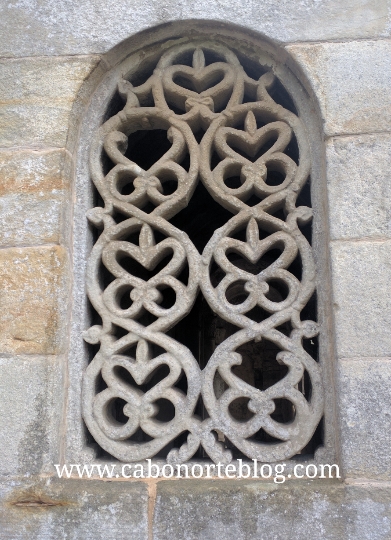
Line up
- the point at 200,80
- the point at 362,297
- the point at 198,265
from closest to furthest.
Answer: the point at 362,297 → the point at 198,265 → the point at 200,80

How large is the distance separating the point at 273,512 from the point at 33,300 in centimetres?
122

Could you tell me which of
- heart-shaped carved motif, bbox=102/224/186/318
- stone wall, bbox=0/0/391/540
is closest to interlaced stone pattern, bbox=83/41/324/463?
heart-shaped carved motif, bbox=102/224/186/318

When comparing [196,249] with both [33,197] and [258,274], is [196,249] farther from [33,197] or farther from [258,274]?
[33,197]

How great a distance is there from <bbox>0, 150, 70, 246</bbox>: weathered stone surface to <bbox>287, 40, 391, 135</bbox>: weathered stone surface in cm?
113

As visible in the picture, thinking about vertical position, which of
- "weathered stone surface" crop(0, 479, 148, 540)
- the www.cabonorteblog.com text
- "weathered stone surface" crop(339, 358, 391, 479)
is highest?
"weathered stone surface" crop(339, 358, 391, 479)

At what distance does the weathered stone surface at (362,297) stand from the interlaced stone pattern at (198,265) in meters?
0.16

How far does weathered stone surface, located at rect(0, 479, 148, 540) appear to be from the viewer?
6.15 ft

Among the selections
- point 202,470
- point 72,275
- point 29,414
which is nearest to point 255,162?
point 72,275

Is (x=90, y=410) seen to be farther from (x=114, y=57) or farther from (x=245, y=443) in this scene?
(x=114, y=57)

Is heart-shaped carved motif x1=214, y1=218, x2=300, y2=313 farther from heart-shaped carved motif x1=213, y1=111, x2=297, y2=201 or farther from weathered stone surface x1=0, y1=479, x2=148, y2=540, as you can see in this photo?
weathered stone surface x1=0, y1=479, x2=148, y2=540

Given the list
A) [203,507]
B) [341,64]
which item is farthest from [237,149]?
[203,507]

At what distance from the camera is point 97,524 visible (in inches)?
74.2

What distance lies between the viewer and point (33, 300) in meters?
2.12

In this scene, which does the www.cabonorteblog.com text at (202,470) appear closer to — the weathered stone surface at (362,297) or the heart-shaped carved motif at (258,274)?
the weathered stone surface at (362,297)
